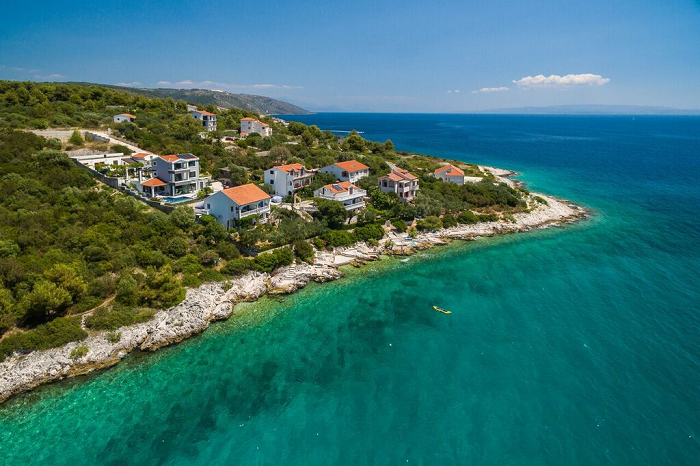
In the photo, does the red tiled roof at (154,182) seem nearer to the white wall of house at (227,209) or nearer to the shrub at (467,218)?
the white wall of house at (227,209)

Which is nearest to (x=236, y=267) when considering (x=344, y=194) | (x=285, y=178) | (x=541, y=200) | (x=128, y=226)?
(x=128, y=226)

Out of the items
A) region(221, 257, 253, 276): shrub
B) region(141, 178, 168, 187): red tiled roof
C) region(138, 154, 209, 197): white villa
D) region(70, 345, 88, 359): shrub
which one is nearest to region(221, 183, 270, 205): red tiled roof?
region(221, 257, 253, 276): shrub

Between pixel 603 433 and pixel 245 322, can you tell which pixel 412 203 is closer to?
pixel 245 322

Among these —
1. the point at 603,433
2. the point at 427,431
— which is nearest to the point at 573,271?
the point at 603,433

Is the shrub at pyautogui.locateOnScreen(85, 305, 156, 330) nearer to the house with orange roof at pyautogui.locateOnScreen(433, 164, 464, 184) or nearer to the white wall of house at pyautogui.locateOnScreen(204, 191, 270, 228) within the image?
the white wall of house at pyautogui.locateOnScreen(204, 191, 270, 228)

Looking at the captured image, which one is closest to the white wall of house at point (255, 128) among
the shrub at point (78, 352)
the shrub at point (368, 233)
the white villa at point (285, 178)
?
the white villa at point (285, 178)
